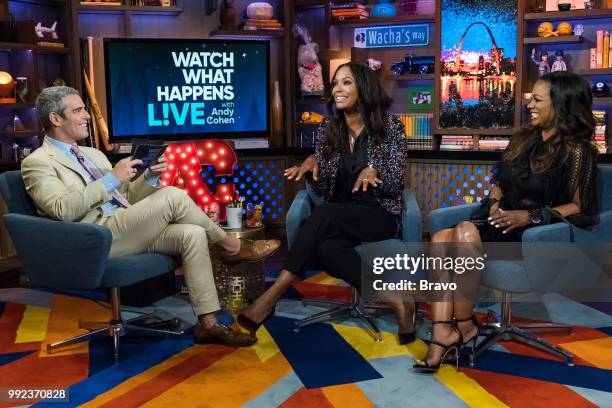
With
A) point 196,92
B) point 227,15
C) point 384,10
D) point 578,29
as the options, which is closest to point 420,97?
point 384,10

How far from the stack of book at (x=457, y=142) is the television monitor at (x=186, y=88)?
54.1 inches

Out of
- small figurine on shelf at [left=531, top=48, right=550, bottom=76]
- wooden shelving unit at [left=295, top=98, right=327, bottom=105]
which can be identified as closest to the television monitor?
wooden shelving unit at [left=295, top=98, right=327, bottom=105]

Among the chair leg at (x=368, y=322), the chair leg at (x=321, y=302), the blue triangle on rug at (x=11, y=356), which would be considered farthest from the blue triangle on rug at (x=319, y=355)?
the blue triangle on rug at (x=11, y=356)

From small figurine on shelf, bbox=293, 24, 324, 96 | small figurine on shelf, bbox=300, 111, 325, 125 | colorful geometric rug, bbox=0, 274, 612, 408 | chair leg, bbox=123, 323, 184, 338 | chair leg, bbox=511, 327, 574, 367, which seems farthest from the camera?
small figurine on shelf, bbox=300, 111, 325, 125

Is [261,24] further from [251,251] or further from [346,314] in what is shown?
[346,314]

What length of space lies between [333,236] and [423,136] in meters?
2.51

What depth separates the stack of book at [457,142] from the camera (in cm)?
552

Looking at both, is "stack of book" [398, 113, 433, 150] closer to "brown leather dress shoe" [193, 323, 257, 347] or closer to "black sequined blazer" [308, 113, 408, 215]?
"black sequined blazer" [308, 113, 408, 215]

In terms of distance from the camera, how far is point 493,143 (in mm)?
5422

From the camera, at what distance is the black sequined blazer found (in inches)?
143

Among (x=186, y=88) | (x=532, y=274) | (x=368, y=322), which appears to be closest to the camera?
(x=532, y=274)

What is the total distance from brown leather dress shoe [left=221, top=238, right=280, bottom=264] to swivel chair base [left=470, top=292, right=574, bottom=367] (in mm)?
1105

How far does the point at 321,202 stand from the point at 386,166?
42cm

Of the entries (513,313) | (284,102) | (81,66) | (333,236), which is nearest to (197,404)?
(333,236)
